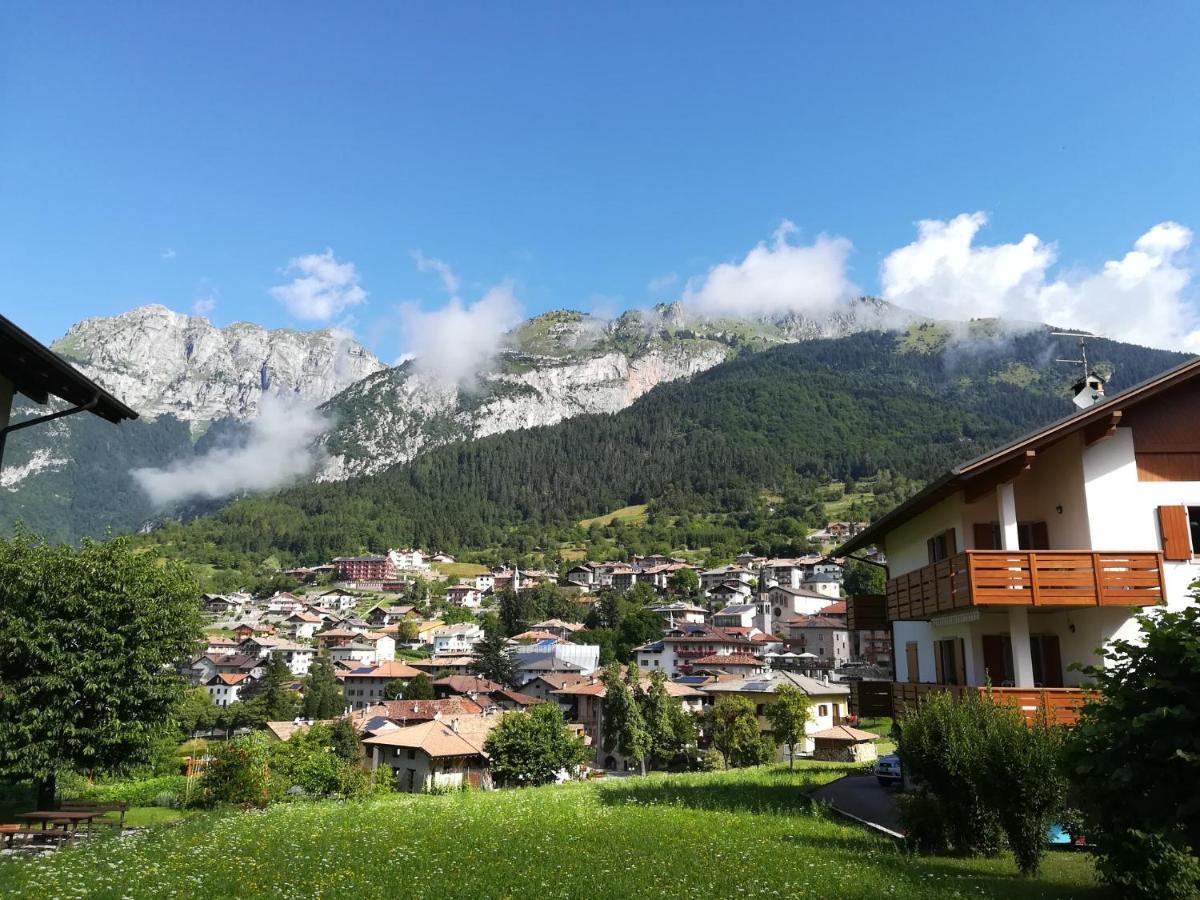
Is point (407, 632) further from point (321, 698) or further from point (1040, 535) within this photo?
point (1040, 535)

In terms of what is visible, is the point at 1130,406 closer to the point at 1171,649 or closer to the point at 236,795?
the point at 1171,649

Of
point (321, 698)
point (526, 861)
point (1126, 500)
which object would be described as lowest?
point (321, 698)

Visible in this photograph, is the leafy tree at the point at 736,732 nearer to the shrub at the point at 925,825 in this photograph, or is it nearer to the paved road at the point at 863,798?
the paved road at the point at 863,798

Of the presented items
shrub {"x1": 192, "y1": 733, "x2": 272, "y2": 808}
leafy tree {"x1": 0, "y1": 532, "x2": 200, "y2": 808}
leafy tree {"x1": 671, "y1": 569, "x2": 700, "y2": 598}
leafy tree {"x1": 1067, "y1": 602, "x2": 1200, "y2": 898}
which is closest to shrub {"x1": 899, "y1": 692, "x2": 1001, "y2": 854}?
leafy tree {"x1": 1067, "y1": 602, "x2": 1200, "y2": 898}

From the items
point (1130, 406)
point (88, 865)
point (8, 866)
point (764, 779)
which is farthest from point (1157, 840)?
point (764, 779)

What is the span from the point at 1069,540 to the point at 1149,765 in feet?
32.8

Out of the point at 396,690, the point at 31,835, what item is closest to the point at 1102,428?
the point at 31,835

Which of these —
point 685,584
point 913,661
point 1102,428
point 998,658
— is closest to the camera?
point 1102,428

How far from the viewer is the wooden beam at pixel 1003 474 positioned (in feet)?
58.6

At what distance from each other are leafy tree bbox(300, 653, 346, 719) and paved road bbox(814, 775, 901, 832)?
72223 mm

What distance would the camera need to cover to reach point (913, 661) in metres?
25.8

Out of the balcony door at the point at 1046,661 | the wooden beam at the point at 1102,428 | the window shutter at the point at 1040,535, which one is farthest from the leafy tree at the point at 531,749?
the wooden beam at the point at 1102,428

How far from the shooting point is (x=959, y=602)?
56.7 ft

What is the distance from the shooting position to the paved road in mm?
19203
